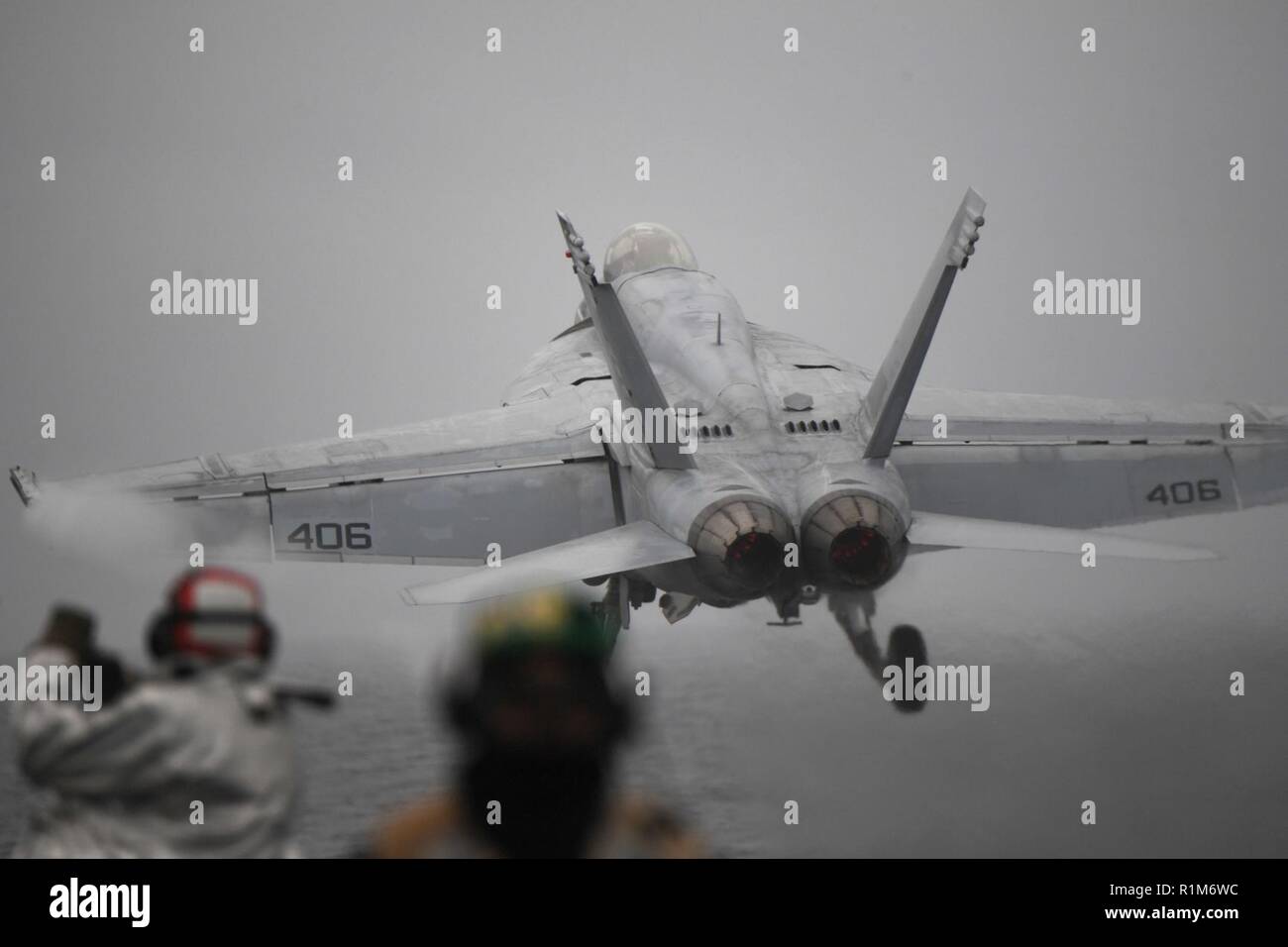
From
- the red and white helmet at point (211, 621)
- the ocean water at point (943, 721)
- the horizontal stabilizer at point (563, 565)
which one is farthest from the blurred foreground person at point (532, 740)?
the ocean water at point (943, 721)

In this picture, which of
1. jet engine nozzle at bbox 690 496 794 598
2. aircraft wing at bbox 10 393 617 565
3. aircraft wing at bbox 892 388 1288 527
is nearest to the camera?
jet engine nozzle at bbox 690 496 794 598

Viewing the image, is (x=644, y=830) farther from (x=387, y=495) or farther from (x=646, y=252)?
(x=646, y=252)

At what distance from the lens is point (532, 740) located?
8.77 ft

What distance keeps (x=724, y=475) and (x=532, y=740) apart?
26.1ft

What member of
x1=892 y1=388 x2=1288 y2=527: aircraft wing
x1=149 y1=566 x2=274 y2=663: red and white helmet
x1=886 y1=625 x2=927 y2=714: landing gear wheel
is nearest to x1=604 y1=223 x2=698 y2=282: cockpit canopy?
x1=892 y1=388 x2=1288 y2=527: aircraft wing

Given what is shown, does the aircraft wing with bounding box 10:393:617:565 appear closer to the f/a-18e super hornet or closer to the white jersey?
the f/a-18e super hornet

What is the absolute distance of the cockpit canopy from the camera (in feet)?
51.3

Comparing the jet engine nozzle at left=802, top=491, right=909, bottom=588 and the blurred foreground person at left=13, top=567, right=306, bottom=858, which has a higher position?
the jet engine nozzle at left=802, top=491, right=909, bottom=588

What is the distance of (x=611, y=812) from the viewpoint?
107 inches

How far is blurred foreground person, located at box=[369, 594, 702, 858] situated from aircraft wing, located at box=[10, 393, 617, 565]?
27.9 feet

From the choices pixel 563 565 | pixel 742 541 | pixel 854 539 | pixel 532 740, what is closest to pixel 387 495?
pixel 563 565

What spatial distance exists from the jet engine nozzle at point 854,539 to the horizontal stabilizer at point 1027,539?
10.2 inches
